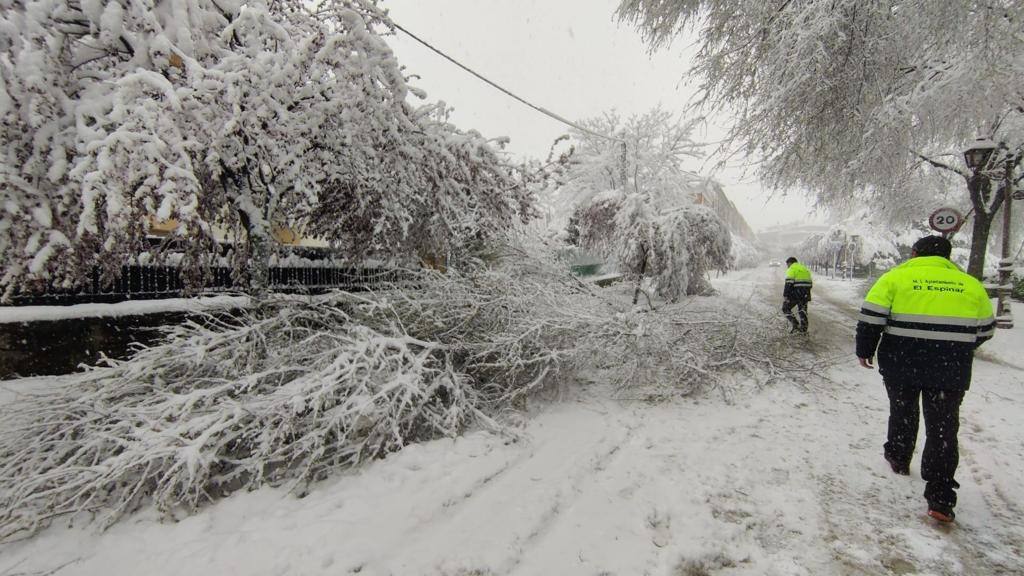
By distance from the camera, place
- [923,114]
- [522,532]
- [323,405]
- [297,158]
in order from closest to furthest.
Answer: [522,532] → [323,405] → [297,158] → [923,114]

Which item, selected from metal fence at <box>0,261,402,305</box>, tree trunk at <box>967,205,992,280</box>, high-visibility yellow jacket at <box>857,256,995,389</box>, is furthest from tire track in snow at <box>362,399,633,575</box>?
tree trunk at <box>967,205,992,280</box>

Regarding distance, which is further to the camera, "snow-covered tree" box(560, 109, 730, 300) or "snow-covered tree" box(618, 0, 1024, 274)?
"snow-covered tree" box(560, 109, 730, 300)

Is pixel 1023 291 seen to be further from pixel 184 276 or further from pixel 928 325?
pixel 184 276

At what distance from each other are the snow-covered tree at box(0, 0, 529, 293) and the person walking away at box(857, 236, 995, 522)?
159 inches

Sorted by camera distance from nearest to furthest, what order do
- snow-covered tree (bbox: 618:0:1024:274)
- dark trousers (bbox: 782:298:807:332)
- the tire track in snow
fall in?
the tire track in snow
snow-covered tree (bbox: 618:0:1024:274)
dark trousers (bbox: 782:298:807:332)

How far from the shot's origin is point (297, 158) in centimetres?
368

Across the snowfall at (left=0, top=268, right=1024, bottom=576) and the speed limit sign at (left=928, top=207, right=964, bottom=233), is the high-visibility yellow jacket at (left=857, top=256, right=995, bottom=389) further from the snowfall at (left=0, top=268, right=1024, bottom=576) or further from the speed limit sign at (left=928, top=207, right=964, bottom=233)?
the speed limit sign at (left=928, top=207, right=964, bottom=233)

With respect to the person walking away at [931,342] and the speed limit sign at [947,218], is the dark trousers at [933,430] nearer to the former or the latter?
the person walking away at [931,342]

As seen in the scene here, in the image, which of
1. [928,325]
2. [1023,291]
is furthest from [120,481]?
[1023,291]

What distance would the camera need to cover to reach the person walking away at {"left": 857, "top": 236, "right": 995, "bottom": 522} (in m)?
2.57

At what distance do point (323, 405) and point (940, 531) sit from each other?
13.7ft

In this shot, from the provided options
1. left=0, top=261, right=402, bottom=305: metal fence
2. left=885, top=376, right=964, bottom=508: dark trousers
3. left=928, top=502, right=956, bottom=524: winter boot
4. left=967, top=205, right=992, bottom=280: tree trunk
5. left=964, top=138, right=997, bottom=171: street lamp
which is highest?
left=964, top=138, right=997, bottom=171: street lamp

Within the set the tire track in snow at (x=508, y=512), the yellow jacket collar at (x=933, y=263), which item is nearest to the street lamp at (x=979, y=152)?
the yellow jacket collar at (x=933, y=263)

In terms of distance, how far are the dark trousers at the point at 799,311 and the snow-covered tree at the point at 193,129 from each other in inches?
301
